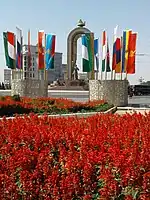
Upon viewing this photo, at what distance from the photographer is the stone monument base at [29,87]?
24.2 m

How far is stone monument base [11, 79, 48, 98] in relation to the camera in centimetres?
2419

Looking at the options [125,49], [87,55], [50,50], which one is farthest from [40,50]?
[125,49]

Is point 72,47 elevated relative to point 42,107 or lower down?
elevated

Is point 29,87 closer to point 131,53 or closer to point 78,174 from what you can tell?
point 131,53

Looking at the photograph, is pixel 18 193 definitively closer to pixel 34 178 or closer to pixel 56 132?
pixel 34 178

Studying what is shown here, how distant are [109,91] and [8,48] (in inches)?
261

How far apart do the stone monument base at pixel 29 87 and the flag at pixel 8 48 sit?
1.27 metres

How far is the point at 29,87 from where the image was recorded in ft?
79.5

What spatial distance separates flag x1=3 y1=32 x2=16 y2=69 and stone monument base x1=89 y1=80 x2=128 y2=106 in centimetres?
503

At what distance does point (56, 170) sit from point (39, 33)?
22.2 meters

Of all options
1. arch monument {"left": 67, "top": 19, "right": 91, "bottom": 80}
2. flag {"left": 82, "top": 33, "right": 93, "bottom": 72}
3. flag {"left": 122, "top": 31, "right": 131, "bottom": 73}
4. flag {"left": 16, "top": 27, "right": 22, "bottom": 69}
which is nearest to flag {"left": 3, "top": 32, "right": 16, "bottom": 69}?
flag {"left": 16, "top": 27, "right": 22, "bottom": 69}

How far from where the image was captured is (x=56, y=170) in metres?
3.38

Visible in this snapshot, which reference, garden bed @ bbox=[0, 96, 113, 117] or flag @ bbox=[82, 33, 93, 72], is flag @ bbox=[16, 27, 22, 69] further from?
garden bed @ bbox=[0, 96, 113, 117]

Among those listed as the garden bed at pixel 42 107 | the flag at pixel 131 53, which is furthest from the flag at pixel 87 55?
the garden bed at pixel 42 107
